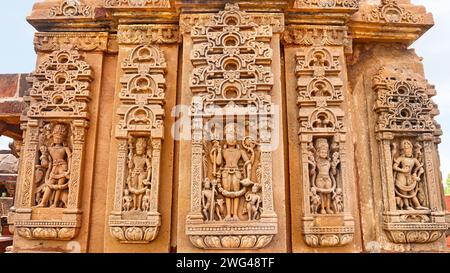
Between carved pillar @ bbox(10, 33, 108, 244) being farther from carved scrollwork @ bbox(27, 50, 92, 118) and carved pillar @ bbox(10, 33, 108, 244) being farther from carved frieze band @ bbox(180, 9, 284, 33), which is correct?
carved frieze band @ bbox(180, 9, 284, 33)

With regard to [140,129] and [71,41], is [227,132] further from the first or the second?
[71,41]

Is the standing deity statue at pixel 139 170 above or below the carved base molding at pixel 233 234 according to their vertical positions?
above

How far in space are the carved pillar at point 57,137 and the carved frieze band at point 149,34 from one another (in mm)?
372

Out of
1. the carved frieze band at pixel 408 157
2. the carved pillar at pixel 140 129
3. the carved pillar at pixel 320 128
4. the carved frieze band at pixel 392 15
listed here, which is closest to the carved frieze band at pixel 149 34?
the carved pillar at pixel 140 129

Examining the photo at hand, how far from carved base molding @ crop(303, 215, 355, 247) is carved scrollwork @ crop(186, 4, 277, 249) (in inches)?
18.8

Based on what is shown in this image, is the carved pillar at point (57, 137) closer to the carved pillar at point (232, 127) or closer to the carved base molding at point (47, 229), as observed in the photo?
the carved base molding at point (47, 229)

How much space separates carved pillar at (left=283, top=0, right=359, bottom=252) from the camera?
3738 mm

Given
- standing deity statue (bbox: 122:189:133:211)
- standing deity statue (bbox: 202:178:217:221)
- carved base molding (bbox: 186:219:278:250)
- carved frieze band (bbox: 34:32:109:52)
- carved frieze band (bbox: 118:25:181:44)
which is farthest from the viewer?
carved frieze band (bbox: 34:32:109:52)

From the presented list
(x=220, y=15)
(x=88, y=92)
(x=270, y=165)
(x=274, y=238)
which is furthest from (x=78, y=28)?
(x=274, y=238)

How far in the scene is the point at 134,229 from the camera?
369cm

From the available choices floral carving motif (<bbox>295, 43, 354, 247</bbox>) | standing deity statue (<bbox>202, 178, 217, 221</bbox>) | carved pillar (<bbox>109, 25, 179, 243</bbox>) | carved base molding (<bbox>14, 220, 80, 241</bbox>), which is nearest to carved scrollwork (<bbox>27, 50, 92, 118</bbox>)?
carved pillar (<bbox>109, 25, 179, 243</bbox>)

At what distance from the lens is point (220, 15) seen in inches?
161

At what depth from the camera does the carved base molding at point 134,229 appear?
3.69 m

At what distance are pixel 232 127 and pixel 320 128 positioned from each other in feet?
3.40
